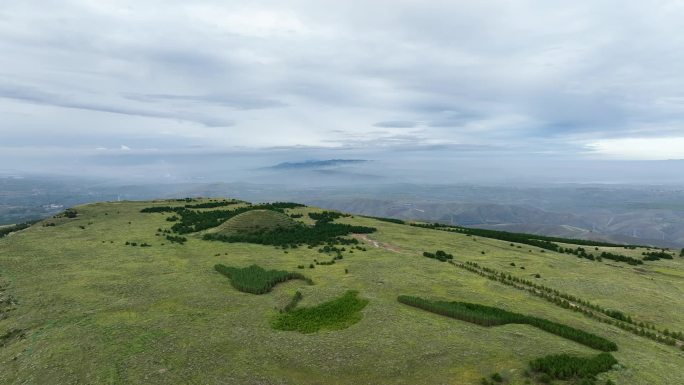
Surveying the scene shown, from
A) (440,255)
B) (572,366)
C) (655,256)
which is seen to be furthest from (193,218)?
(655,256)

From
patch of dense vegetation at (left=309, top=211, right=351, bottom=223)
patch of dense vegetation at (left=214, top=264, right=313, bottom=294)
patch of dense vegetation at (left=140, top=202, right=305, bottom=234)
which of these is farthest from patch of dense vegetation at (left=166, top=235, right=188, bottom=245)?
patch of dense vegetation at (left=309, top=211, right=351, bottom=223)

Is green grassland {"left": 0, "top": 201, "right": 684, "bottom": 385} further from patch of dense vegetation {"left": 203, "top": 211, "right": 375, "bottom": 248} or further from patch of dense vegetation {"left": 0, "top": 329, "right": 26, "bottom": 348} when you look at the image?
patch of dense vegetation {"left": 203, "top": 211, "right": 375, "bottom": 248}

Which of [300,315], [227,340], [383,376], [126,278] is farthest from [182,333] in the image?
[126,278]

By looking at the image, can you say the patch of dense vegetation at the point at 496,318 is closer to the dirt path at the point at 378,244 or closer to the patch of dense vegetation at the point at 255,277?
the patch of dense vegetation at the point at 255,277

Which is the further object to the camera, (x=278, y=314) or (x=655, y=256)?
(x=655, y=256)

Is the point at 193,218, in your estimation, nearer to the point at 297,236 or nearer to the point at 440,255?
the point at 297,236

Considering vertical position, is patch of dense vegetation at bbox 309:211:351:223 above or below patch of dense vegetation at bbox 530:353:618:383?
above

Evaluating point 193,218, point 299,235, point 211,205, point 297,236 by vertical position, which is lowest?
point 297,236
